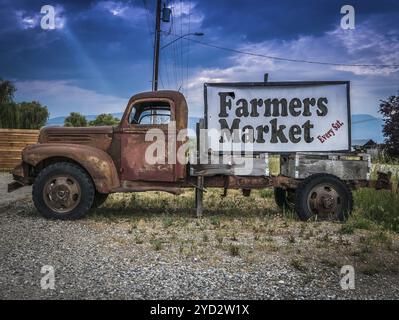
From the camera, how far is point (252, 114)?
306 inches

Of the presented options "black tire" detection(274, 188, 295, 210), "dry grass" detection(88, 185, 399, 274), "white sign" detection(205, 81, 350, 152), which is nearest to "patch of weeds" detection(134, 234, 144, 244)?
"dry grass" detection(88, 185, 399, 274)

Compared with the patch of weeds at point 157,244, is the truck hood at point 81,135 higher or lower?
higher

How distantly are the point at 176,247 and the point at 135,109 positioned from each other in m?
3.04

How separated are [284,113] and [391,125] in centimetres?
1571

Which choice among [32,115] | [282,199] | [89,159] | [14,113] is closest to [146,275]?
[89,159]

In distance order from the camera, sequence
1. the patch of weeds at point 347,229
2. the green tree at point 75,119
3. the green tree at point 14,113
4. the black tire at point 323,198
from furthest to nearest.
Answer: the green tree at point 75,119, the green tree at point 14,113, the black tire at point 323,198, the patch of weeds at point 347,229

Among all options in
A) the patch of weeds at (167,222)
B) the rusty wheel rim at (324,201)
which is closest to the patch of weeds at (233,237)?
the patch of weeds at (167,222)

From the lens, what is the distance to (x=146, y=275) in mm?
4402

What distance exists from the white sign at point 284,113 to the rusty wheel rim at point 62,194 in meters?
2.64

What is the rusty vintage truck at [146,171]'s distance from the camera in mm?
7262

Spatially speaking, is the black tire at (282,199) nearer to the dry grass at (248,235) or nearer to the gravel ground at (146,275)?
the dry grass at (248,235)

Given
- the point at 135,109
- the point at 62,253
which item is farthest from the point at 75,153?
the point at 62,253

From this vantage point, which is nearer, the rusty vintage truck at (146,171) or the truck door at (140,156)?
the rusty vintage truck at (146,171)
